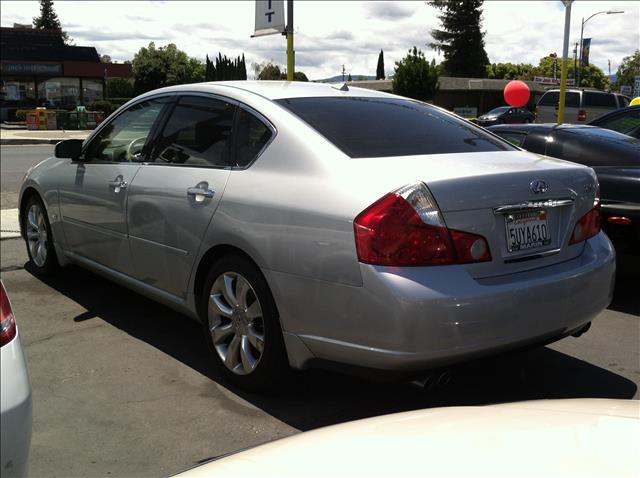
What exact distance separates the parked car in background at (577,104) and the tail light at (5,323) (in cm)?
2351

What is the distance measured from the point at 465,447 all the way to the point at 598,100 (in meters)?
25.3

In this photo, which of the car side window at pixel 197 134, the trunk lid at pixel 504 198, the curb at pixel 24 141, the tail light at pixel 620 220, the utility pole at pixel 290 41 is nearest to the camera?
the trunk lid at pixel 504 198

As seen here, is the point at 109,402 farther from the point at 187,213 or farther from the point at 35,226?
the point at 35,226

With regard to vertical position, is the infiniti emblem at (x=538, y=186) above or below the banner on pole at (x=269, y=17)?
below

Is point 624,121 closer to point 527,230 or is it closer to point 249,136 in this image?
point 527,230

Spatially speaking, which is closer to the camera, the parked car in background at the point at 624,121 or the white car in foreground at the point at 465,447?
the white car in foreground at the point at 465,447

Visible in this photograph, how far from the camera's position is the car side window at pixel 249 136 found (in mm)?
3600

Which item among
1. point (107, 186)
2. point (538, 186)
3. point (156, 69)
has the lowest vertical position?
point (107, 186)

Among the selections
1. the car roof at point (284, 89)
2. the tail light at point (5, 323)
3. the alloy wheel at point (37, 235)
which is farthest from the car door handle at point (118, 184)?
the tail light at point (5, 323)

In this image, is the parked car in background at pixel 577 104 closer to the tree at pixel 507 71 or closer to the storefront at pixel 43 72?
the storefront at pixel 43 72

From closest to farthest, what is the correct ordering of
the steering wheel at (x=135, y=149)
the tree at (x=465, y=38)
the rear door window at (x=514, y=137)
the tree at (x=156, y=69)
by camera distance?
the steering wheel at (x=135, y=149) → the rear door window at (x=514, y=137) → the tree at (x=156, y=69) → the tree at (x=465, y=38)

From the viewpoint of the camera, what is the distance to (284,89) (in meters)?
4.06

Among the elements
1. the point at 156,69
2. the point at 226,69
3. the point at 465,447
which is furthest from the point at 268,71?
the point at 465,447

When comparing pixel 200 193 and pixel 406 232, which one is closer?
pixel 406 232
